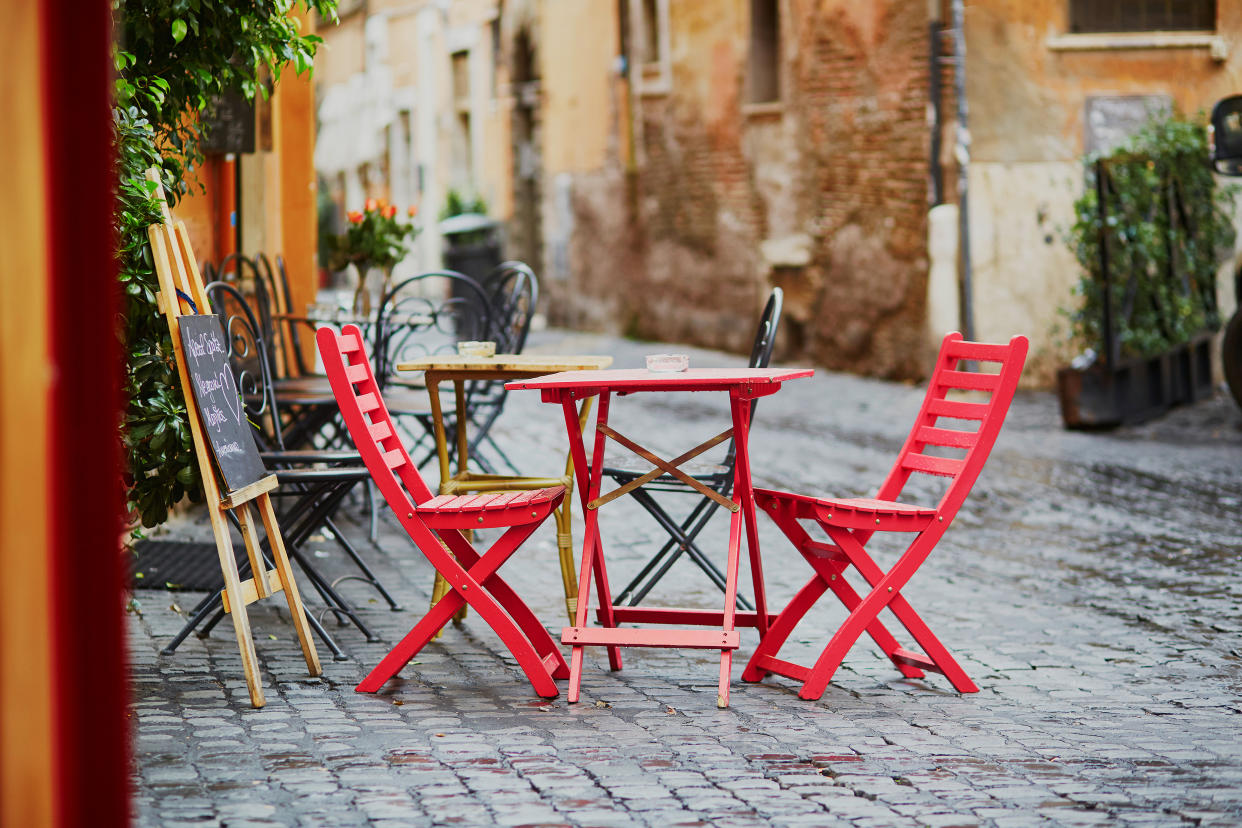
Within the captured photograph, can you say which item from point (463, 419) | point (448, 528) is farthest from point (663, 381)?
point (463, 419)

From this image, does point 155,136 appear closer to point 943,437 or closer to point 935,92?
point 943,437

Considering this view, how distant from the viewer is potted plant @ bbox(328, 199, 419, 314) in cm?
888

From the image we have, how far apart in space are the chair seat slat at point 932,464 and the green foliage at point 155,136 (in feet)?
7.22

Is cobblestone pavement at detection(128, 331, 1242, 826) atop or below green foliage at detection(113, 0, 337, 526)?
below

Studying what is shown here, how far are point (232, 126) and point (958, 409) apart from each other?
197 inches

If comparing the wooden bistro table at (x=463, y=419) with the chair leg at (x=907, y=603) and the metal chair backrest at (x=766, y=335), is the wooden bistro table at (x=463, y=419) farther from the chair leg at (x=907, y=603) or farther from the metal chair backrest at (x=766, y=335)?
the chair leg at (x=907, y=603)

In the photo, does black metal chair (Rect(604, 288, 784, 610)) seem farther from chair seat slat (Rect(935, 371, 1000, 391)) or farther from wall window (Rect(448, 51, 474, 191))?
wall window (Rect(448, 51, 474, 191))

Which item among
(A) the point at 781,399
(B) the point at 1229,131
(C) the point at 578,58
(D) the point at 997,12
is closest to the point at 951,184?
(D) the point at 997,12

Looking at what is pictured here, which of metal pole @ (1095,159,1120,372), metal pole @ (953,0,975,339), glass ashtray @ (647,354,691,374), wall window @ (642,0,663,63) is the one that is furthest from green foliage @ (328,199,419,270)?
wall window @ (642,0,663,63)

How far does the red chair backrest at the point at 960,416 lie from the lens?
14.8ft

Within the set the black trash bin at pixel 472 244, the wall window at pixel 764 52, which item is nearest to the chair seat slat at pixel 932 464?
the wall window at pixel 764 52

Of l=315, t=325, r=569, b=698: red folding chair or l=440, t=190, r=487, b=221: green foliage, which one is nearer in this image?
l=315, t=325, r=569, b=698: red folding chair

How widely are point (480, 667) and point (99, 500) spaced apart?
111 inches

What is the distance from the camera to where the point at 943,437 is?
4.76 metres
